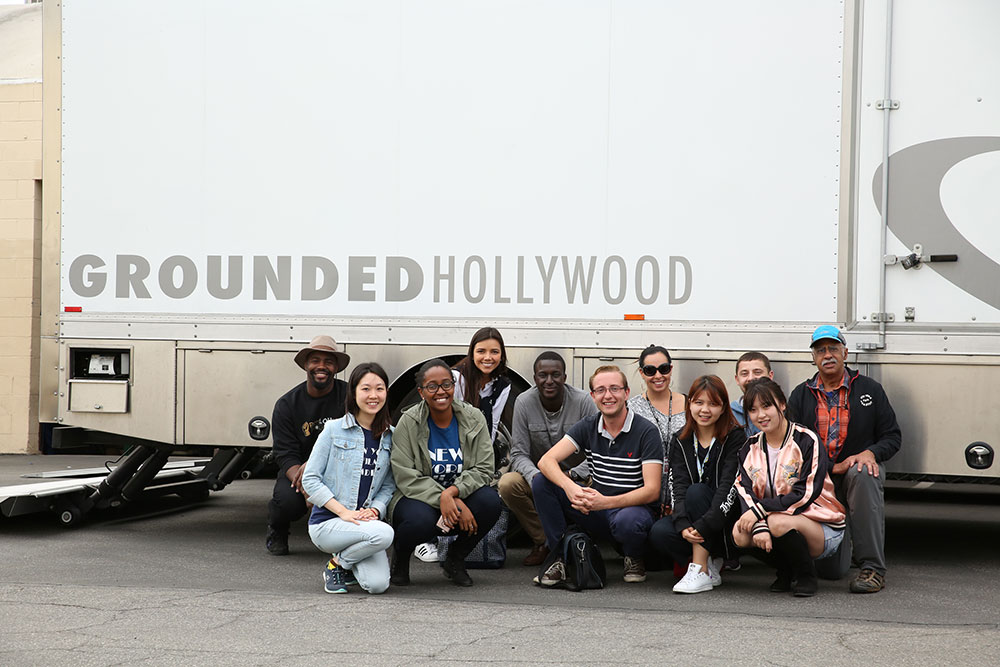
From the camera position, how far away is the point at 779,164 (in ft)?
20.2

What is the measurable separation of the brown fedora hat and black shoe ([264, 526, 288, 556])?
986 millimetres

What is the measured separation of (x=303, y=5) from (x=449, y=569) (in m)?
3.51

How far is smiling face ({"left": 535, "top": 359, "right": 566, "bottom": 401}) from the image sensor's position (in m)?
6.06

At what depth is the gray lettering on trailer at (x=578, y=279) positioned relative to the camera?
6359mm

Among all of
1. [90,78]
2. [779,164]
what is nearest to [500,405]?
[779,164]

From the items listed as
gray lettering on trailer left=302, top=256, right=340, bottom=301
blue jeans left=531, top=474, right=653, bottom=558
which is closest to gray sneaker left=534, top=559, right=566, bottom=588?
blue jeans left=531, top=474, right=653, bottom=558

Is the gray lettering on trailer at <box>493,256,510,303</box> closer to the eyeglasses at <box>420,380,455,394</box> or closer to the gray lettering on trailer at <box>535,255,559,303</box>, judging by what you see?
the gray lettering on trailer at <box>535,255,559,303</box>

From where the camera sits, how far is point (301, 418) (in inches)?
253

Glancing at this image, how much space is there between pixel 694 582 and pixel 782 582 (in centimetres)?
46

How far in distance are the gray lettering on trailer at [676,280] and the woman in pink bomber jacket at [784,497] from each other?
88 cm

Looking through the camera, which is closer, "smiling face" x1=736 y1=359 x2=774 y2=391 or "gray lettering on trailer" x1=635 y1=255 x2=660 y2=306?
"smiling face" x1=736 y1=359 x2=774 y2=391

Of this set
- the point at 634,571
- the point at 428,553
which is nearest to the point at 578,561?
the point at 634,571

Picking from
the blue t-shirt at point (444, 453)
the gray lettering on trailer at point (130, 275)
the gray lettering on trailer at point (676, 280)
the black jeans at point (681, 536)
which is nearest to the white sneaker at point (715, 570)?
the black jeans at point (681, 536)

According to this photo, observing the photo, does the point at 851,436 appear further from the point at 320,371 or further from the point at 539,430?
the point at 320,371
